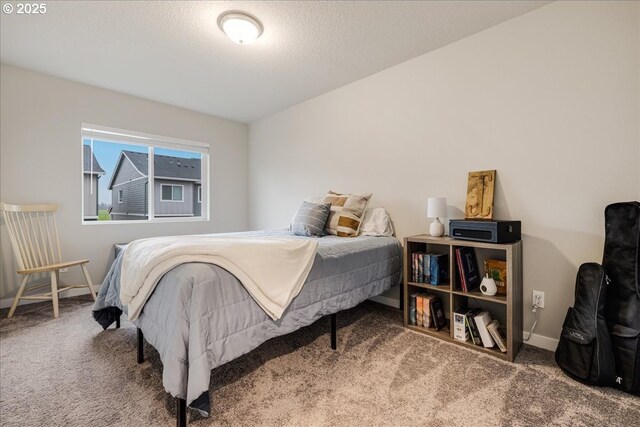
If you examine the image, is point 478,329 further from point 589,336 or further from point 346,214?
point 346,214

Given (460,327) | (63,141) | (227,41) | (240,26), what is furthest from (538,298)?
(63,141)

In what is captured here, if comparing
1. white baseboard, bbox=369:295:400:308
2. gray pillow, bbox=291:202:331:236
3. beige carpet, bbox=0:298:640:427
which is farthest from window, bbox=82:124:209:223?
white baseboard, bbox=369:295:400:308

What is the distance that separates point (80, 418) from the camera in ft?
4.17

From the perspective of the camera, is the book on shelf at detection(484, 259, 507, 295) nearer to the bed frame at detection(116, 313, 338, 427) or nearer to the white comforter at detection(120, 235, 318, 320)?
the bed frame at detection(116, 313, 338, 427)

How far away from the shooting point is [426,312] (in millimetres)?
2164

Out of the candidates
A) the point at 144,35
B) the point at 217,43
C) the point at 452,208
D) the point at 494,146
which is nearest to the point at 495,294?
the point at 452,208

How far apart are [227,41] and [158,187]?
2.32m

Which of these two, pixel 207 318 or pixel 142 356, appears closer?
pixel 207 318

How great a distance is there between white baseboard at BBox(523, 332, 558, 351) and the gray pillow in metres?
1.77

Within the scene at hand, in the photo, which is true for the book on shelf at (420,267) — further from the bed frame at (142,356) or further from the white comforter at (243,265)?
the white comforter at (243,265)

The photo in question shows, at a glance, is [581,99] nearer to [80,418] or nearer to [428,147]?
[428,147]

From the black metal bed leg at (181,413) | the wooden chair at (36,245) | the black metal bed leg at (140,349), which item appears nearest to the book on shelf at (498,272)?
the black metal bed leg at (181,413)

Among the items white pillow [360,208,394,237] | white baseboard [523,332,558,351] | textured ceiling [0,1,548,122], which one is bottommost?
white baseboard [523,332,558,351]

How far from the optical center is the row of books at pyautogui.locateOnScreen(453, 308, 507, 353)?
186 centimetres
